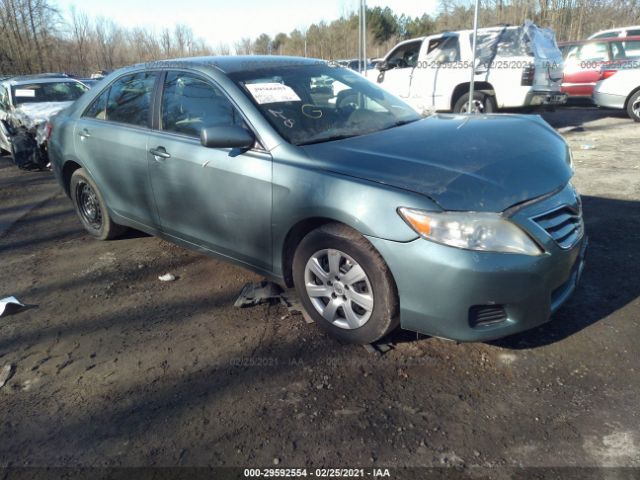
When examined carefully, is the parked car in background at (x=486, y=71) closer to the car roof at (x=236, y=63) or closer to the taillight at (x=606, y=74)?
the taillight at (x=606, y=74)

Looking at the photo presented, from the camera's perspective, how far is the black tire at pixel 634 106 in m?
10.7

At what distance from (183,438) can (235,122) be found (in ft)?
6.45

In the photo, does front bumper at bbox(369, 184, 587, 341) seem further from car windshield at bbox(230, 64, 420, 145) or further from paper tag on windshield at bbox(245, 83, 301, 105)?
paper tag on windshield at bbox(245, 83, 301, 105)

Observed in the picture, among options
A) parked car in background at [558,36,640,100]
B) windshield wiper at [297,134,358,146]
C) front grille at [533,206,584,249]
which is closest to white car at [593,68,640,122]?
parked car in background at [558,36,640,100]

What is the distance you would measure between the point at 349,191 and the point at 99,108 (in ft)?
9.84

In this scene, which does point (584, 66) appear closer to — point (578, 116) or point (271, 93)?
point (578, 116)

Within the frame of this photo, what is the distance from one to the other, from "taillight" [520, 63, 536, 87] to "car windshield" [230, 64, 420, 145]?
610cm

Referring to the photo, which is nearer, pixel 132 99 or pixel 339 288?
pixel 339 288

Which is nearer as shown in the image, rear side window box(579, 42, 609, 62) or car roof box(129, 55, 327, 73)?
car roof box(129, 55, 327, 73)

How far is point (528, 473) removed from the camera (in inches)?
80.9

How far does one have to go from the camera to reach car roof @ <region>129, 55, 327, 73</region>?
358 centimetres

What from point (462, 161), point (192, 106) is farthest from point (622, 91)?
point (192, 106)

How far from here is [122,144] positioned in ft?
13.4

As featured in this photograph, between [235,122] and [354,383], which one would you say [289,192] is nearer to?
[235,122]
